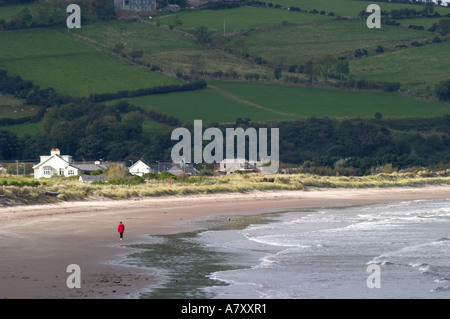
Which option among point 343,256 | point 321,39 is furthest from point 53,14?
point 343,256

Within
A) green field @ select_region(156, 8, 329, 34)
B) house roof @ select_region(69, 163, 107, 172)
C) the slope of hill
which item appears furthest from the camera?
green field @ select_region(156, 8, 329, 34)

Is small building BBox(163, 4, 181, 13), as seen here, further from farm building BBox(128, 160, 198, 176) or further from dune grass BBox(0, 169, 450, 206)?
dune grass BBox(0, 169, 450, 206)

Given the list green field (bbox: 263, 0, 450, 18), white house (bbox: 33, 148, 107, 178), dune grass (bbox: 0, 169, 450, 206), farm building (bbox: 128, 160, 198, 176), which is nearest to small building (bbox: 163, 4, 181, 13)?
green field (bbox: 263, 0, 450, 18)

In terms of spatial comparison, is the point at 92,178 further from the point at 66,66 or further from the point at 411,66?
the point at 411,66

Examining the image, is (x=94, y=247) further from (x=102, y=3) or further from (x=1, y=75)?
(x=102, y=3)

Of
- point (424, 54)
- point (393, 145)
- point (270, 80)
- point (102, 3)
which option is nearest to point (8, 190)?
point (393, 145)

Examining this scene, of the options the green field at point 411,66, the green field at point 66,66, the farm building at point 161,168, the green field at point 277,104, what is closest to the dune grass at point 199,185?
the farm building at point 161,168
